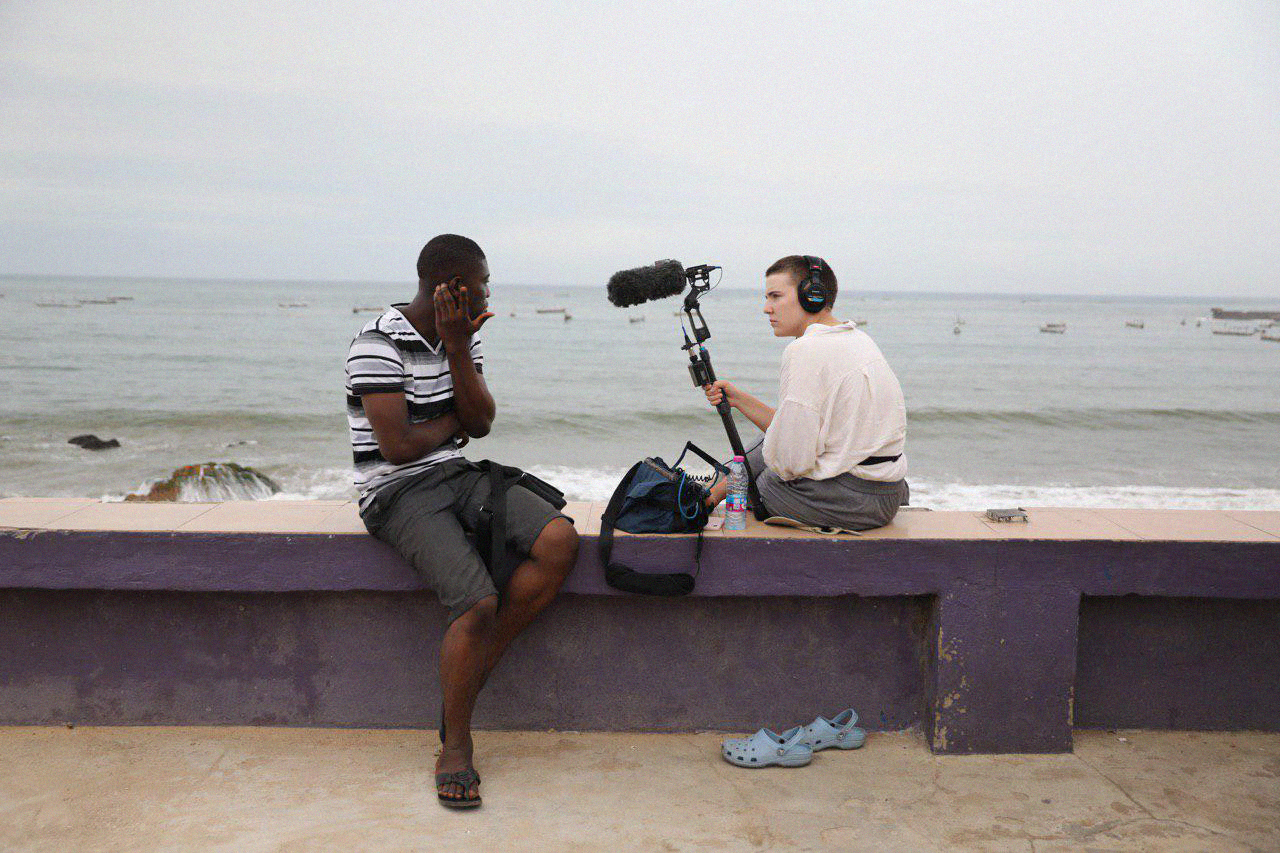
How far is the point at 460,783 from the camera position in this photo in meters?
2.71

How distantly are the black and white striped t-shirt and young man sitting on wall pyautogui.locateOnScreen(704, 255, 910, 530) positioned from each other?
986 millimetres

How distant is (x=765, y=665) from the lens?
320cm

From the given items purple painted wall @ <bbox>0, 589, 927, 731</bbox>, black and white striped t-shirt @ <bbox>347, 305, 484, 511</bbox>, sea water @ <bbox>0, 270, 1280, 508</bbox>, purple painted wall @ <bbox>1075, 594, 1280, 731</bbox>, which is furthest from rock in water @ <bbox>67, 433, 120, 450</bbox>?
purple painted wall @ <bbox>1075, 594, 1280, 731</bbox>

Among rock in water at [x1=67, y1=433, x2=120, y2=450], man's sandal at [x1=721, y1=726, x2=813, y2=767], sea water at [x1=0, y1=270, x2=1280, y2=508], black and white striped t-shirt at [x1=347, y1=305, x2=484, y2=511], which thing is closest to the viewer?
black and white striped t-shirt at [x1=347, y1=305, x2=484, y2=511]

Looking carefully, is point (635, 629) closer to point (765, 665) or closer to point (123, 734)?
point (765, 665)

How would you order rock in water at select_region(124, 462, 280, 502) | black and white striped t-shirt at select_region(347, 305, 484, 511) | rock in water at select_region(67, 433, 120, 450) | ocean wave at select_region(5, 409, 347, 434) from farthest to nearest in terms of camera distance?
1. ocean wave at select_region(5, 409, 347, 434)
2. rock in water at select_region(67, 433, 120, 450)
3. rock in water at select_region(124, 462, 280, 502)
4. black and white striped t-shirt at select_region(347, 305, 484, 511)

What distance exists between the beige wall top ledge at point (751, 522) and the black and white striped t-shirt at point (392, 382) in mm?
231

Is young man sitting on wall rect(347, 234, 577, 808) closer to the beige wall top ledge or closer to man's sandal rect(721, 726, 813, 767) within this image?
the beige wall top ledge

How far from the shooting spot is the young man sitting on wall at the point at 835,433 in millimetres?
3055

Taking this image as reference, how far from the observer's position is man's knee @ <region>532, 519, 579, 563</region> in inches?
114

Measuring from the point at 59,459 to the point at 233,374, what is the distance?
41.8 feet

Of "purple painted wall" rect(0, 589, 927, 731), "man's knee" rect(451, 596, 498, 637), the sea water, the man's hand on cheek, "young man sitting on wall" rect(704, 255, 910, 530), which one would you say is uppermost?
the man's hand on cheek

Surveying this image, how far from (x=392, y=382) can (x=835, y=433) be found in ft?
4.75

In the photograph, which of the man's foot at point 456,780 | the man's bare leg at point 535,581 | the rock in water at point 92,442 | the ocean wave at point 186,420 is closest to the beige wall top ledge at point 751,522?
the man's bare leg at point 535,581
